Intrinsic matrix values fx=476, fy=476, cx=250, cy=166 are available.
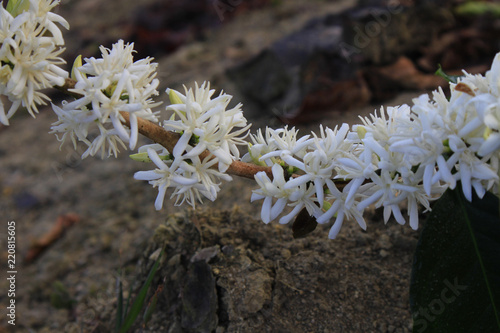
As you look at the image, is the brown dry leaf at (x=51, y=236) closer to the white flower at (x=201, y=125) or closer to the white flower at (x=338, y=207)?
the white flower at (x=201, y=125)

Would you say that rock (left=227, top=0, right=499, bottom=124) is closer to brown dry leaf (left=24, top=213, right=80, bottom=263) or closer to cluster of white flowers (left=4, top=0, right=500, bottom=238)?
brown dry leaf (left=24, top=213, right=80, bottom=263)

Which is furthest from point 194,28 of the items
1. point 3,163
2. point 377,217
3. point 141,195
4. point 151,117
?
point 151,117

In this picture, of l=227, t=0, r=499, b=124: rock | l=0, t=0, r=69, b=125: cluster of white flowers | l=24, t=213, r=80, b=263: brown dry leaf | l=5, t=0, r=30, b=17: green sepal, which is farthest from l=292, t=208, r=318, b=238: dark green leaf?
l=24, t=213, r=80, b=263: brown dry leaf

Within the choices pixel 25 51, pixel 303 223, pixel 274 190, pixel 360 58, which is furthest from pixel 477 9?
pixel 25 51

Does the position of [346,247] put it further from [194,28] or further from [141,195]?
[194,28]

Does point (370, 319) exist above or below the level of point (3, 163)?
above

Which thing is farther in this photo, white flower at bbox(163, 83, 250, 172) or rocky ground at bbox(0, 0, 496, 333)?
rocky ground at bbox(0, 0, 496, 333)

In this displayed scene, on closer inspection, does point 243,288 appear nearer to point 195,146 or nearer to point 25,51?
point 195,146
